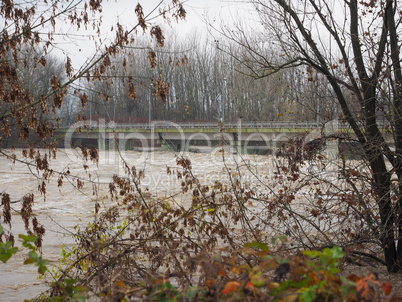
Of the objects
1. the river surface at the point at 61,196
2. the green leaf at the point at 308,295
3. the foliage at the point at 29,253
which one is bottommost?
the river surface at the point at 61,196

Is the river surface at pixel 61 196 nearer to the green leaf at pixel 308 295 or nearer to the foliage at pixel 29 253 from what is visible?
the foliage at pixel 29 253

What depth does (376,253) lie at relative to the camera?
7.49 metres

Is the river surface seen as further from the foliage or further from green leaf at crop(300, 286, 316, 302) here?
green leaf at crop(300, 286, 316, 302)

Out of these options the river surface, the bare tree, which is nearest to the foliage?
the river surface

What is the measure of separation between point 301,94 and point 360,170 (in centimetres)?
177

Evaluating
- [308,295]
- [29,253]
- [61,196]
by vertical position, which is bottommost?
[61,196]

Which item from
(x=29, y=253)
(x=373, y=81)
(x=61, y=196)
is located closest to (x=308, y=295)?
(x=29, y=253)

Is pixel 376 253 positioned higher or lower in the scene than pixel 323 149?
lower

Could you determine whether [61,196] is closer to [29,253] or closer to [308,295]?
[29,253]

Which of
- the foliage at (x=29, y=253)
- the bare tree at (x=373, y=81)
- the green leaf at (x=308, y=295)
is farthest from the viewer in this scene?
the bare tree at (x=373, y=81)

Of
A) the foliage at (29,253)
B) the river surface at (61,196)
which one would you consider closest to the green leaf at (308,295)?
the foliage at (29,253)

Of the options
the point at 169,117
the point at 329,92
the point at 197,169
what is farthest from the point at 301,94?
the point at 169,117

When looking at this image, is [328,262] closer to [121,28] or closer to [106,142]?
[121,28]

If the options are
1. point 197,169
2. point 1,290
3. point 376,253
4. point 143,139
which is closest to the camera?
point 376,253
